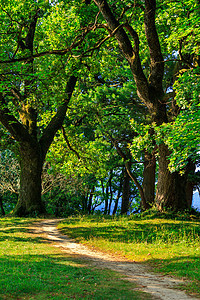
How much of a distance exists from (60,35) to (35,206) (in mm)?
10862

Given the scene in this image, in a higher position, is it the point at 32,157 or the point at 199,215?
the point at 32,157

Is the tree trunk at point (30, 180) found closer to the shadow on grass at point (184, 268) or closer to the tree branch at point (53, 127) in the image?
the tree branch at point (53, 127)

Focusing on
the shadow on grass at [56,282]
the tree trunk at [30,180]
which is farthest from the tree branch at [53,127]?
the shadow on grass at [56,282]

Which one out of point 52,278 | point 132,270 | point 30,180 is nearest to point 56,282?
point 52,278

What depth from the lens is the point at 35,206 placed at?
771 inches

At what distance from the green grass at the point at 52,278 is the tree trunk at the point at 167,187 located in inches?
308

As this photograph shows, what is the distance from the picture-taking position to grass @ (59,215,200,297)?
25.9ft

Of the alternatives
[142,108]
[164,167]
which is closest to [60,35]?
[142,108]

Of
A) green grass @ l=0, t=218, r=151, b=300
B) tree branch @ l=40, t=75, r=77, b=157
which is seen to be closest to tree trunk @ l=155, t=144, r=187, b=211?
green grass @ l=0, t=218, r=151, b=300

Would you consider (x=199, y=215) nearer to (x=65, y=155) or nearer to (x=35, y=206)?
(x=35, y=206)

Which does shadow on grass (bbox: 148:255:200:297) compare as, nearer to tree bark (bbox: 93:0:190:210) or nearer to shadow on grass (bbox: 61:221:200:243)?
shadow on grass (bbox: 61:221:200:243)

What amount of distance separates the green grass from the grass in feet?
5.33

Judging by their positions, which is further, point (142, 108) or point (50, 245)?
point (142, 108)

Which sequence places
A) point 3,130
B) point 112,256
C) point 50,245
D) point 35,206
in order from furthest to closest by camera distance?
point 3,130, point 35,206, point 50,245, point 112,256
